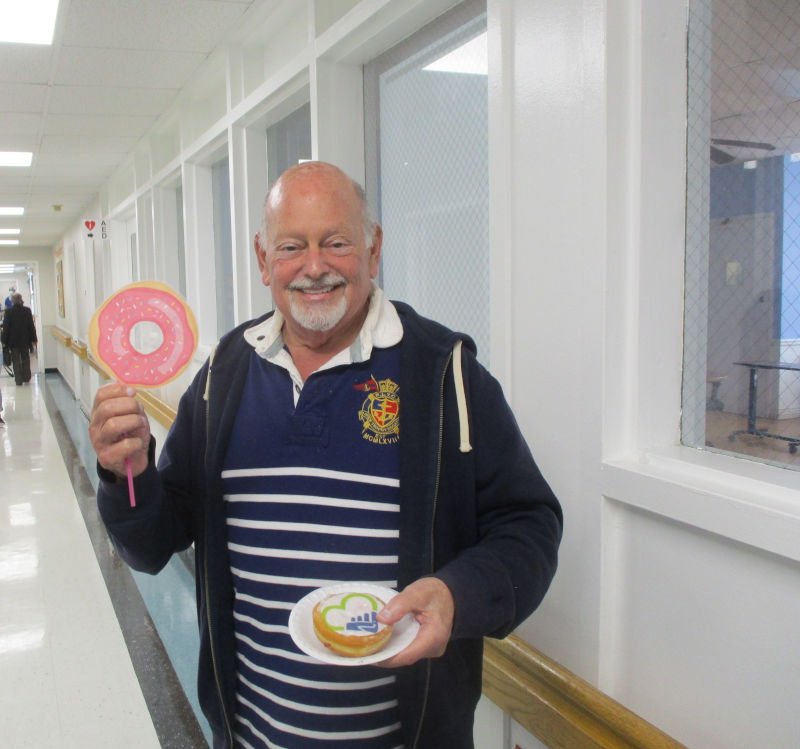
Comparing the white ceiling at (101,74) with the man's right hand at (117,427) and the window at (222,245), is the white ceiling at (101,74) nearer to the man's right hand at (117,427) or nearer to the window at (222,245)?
the window at (222,245)

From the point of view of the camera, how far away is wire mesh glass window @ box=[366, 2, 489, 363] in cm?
209

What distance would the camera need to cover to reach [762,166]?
4.71ft

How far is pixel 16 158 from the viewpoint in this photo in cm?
639

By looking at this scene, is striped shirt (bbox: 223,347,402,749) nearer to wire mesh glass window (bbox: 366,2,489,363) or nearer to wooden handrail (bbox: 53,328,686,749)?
wooden handrail (bbox: 53,328,686,749)

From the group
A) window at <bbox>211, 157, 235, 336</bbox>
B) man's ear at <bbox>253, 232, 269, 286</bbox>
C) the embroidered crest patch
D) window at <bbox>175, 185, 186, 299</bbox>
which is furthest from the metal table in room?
window at <bbox>175, 185, 186, 299</bbox>

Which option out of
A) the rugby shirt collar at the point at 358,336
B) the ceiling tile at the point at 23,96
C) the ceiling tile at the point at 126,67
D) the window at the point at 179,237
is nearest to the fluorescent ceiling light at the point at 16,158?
the window at the point at 179,237

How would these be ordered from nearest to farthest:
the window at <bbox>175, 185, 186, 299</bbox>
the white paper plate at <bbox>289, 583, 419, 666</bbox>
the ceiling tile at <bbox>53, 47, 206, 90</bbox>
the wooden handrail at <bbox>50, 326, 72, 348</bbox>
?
the white paper plate at <bbox>289, 583, 419, 666</bbox>
the ceiling tile at <bbox>53, 47, 206, 90</bbox>
the window at <bbox>175, 185, 186, 299</bbox>
the wooden handrail at <bbox>50, 326, 72, 348</bbox>

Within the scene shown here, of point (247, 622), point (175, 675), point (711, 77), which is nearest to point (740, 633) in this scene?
point (247, 622)

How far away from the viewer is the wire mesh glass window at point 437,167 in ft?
6.86

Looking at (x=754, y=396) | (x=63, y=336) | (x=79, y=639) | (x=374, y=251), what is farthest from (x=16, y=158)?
(x=63, y=336)

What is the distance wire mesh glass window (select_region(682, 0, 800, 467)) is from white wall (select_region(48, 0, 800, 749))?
1.7 inches

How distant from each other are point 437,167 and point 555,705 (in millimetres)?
1519

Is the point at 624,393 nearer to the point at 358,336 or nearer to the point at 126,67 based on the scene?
the point at 358,336

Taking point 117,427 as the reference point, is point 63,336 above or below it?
below
